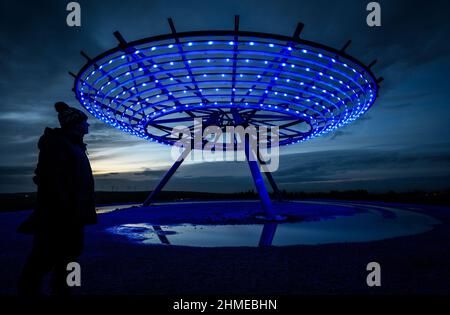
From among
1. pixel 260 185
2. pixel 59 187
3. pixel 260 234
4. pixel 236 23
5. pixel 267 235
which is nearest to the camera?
pixel 59 187

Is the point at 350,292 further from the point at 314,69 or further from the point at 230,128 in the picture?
Answer: the point at 230,128

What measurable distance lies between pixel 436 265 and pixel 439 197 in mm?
22884

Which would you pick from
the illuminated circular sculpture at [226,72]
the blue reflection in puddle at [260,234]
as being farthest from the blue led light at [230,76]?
the blue reflection in puddle at [260,234]

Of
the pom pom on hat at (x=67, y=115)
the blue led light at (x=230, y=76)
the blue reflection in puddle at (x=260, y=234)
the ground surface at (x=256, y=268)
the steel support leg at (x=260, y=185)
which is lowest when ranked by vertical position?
the blue reflection in puddle at (x=260, y=234)

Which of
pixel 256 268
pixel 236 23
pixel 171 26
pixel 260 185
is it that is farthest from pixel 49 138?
pixel 260 185

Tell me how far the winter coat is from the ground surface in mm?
1729

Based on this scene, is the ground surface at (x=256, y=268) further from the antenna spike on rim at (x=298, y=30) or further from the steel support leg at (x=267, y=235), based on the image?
the antenna spike on rim at (x=298, y=30)

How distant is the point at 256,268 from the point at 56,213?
3.78 m

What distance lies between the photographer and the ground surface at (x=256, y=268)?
4621 millimetres

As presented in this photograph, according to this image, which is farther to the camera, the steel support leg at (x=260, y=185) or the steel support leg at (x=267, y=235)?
the steel support leg at (x=260, y=185)

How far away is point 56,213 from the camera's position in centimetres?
325

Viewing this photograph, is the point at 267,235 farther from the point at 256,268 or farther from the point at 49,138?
the point at 49,138

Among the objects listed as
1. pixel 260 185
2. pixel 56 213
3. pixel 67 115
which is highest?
pixel 67 115
